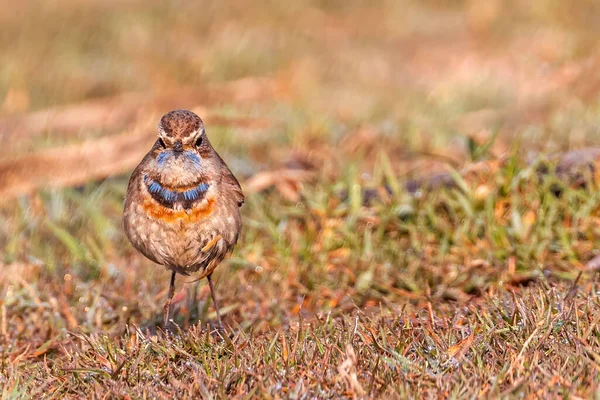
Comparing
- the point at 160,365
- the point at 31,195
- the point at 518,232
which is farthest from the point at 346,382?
the point at 31,195

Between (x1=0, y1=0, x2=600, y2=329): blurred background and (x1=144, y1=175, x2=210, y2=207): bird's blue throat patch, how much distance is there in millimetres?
1059

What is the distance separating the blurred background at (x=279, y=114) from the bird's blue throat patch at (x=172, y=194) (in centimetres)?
106

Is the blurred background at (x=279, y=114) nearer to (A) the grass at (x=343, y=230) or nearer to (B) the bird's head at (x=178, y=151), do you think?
(A) the grass at (x=343, y=230)

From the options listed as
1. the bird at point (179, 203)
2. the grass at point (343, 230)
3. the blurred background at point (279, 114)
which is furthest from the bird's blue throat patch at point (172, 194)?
the blurred background at point (279, 114)

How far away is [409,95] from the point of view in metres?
8.93

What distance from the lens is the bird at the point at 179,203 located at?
407cm

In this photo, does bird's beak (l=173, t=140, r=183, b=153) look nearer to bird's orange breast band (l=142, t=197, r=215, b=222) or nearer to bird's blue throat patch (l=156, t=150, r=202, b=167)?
bird's blue throat patch (l=156, t=150, r=202, b=167)

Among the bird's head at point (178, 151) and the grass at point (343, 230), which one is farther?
the bird's head at point (178, 151)

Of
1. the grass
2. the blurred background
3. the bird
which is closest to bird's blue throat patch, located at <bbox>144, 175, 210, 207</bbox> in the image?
the bird

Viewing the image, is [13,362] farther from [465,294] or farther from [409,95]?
[409,95]

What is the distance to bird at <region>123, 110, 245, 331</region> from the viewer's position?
4.07 m

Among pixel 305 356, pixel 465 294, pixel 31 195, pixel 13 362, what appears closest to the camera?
pixel 305 356

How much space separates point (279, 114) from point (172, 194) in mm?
4267

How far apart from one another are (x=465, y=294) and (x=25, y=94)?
18.7ft
